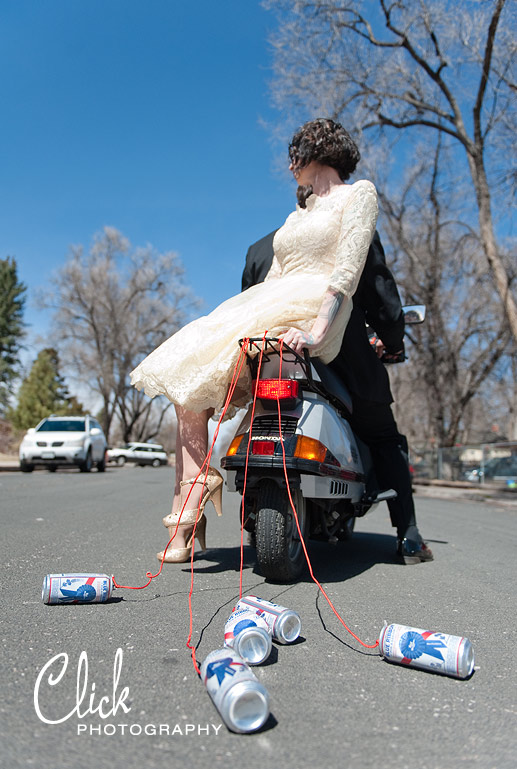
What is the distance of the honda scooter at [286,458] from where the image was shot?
2850mm

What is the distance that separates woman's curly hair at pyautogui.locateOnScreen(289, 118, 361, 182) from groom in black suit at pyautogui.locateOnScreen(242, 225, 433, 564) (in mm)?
498

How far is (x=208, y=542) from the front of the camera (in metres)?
4.52

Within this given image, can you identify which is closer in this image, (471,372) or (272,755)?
(272,755)

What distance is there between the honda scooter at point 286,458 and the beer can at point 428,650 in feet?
2.64

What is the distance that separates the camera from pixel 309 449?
2928 millimetres

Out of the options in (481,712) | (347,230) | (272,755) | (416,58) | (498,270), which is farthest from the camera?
(416,58)

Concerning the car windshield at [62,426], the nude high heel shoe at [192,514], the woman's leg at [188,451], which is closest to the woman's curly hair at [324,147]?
the woman's leg at [188,451]

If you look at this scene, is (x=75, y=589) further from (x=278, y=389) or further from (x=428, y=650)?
(x=428, y=650)

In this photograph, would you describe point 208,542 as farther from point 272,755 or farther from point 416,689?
point 272,755

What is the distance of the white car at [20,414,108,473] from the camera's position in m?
16.2

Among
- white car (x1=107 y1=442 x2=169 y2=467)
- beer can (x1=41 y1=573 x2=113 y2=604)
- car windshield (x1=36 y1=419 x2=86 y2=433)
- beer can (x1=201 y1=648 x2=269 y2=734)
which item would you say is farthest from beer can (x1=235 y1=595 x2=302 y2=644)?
white car (x1=107 y1=442 x2=169 y2=467)

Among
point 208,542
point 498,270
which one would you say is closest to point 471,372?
point 498,270

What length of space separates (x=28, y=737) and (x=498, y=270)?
14850 mm

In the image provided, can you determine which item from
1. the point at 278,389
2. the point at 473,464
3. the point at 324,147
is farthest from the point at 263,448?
the point at 473,464
